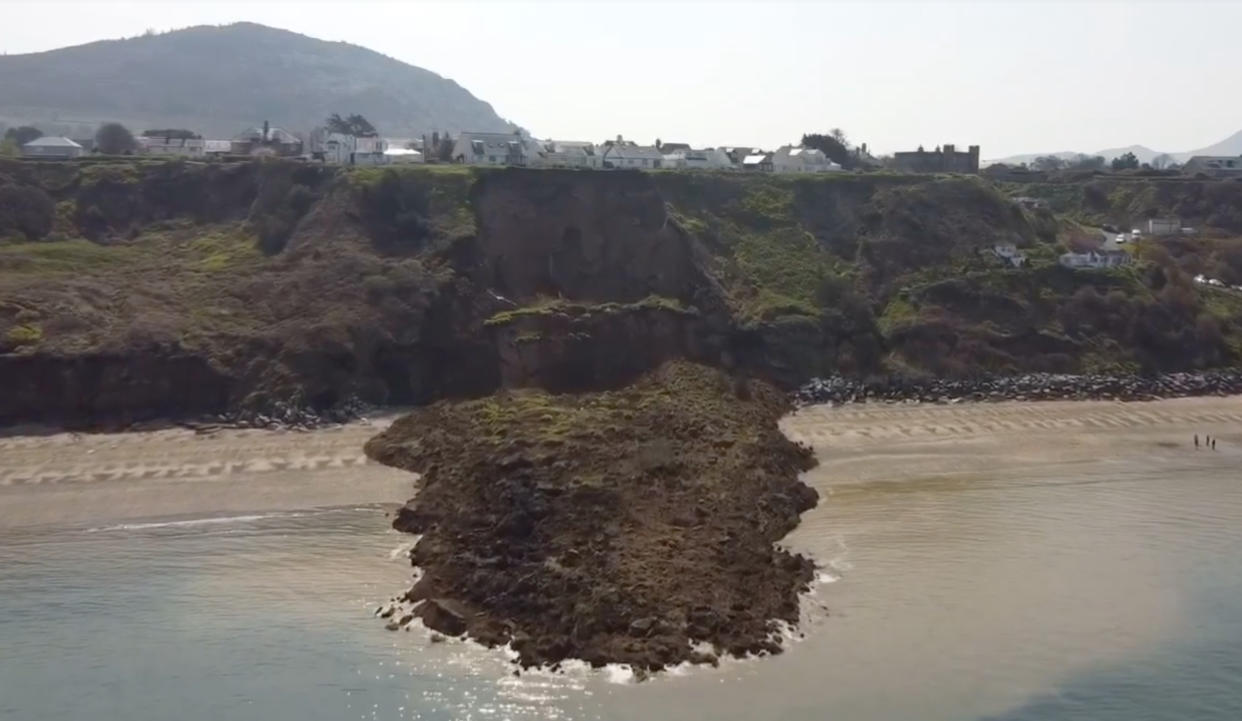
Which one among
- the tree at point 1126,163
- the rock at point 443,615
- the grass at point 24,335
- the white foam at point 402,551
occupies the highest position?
the tree at point 1126,163

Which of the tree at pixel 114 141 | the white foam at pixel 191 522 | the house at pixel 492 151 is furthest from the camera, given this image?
the tree at pixel 114 141

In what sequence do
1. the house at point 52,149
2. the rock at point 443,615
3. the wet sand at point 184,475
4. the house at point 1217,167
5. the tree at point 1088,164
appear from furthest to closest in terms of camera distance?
the tree at point 1088,164 → the house at point 1217,167 → the house at point 52,149 → the wet sand at point 184,475 → the rock at point 443,615

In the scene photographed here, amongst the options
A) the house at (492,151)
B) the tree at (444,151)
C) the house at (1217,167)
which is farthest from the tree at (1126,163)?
the tree at (444,151)

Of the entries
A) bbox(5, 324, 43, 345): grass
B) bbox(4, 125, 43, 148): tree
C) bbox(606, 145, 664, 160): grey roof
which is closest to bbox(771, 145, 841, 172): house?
bbox(606, 145, 664, 160): grey roof

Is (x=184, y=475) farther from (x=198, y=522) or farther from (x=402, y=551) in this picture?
(x=402, y=551)

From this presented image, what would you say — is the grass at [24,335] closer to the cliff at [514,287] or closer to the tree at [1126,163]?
the cliff at [514,287]

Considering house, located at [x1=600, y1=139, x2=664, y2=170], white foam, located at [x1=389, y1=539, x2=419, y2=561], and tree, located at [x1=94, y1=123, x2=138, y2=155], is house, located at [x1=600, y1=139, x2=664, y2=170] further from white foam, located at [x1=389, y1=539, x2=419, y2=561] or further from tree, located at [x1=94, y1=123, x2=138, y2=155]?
white foam, located at [x1=389, y1=539, x2=419, y2=561]

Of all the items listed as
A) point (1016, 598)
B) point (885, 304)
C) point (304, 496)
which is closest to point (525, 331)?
point (304, 496)
